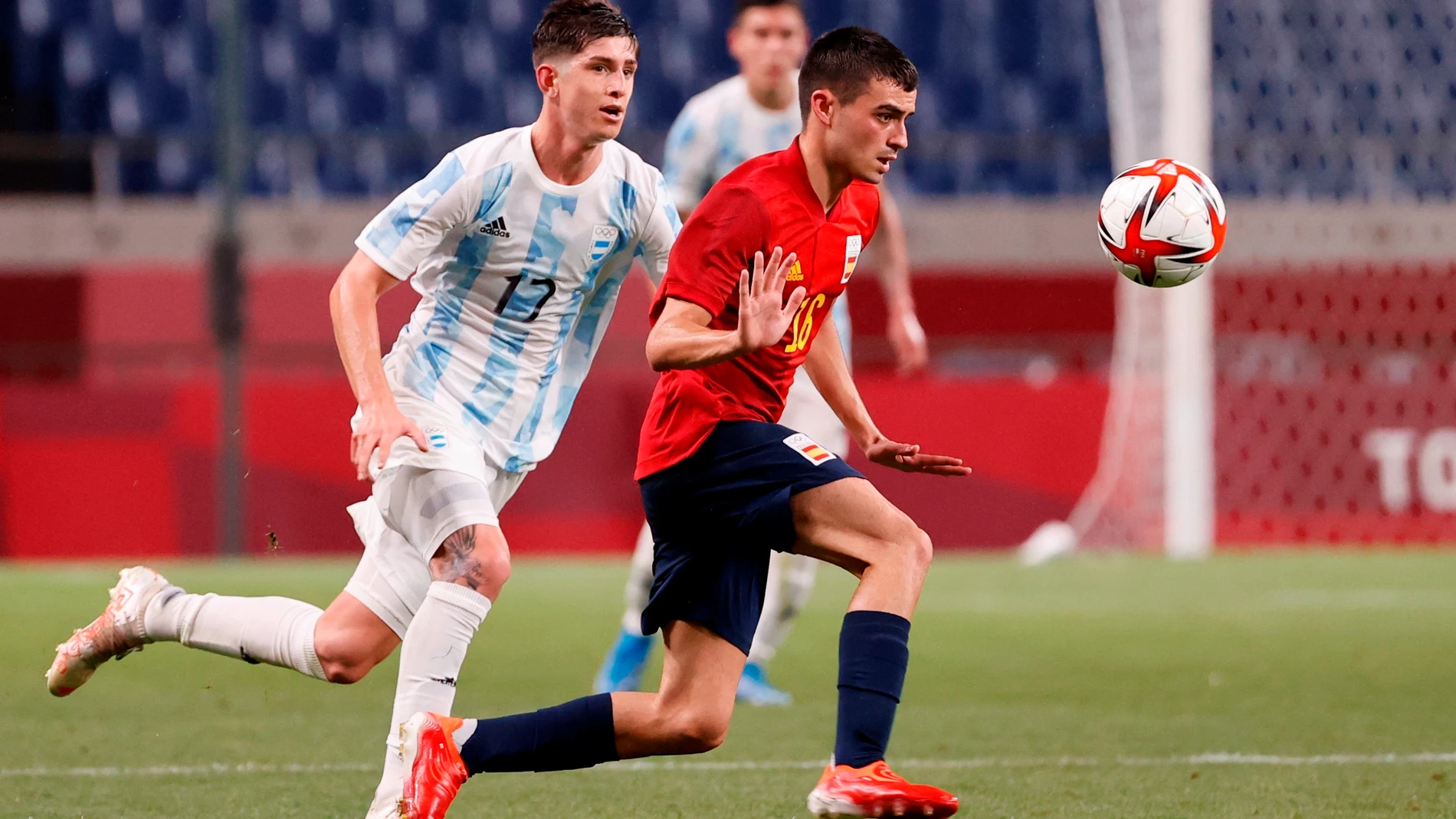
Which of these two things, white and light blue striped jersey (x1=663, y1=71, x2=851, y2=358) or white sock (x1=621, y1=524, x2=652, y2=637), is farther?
white and light blue striped jersey (x1=663, y1=71, x2=851, y2=358)

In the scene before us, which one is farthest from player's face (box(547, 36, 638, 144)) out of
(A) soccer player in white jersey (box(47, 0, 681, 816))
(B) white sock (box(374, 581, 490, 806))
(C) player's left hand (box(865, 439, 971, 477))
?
(B) white sock (box(374, 581, 490, 806))

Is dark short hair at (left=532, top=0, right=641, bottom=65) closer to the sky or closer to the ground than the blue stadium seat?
closer to the ground

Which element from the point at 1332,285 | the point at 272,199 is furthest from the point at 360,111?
the point at 1332,285

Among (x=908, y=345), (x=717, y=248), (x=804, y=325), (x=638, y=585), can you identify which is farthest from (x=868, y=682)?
(x=638, y=585)

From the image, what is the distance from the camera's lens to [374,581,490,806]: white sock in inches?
148

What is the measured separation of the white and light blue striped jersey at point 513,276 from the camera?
4105mm

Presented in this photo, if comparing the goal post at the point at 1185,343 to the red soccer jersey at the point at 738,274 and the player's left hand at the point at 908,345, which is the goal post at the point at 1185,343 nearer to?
the player's left hand at the point at 908,345

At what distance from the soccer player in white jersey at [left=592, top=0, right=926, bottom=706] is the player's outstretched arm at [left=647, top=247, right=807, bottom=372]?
2.19 meters

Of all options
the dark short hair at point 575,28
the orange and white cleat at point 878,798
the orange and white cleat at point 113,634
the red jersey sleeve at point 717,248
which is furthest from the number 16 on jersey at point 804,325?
the orange and white cleat at point 113,634

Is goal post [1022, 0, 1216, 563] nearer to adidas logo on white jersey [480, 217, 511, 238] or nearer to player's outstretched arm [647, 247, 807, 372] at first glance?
adidas logo on white jersey [480, 217, 511, 238]

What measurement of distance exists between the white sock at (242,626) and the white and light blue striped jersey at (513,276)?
1.77ft

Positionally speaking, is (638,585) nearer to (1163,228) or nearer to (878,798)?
(1163,228)

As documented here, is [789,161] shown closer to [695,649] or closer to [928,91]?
[695,649]

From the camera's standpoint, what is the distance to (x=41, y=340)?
13.5 m
